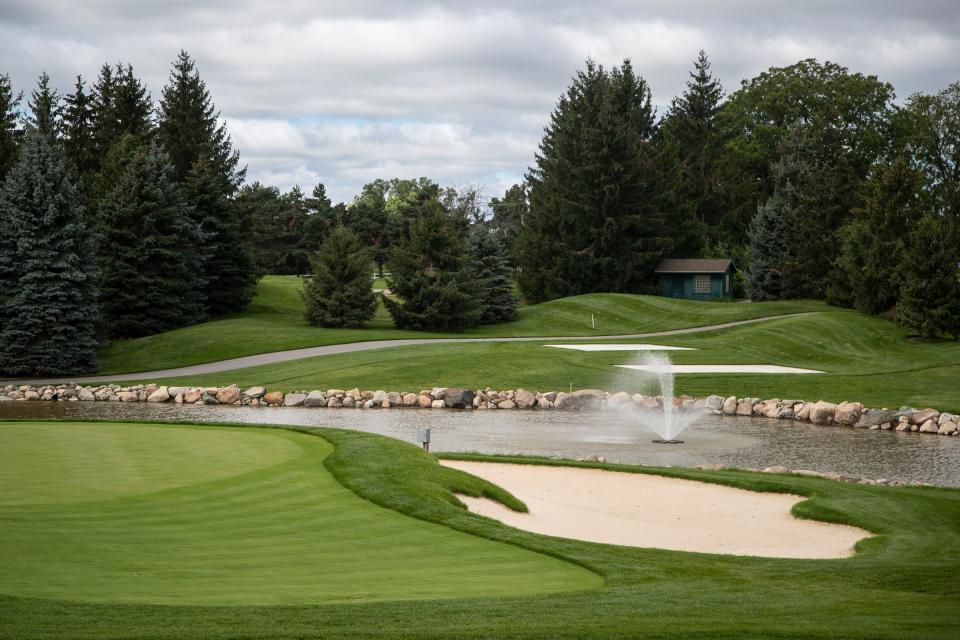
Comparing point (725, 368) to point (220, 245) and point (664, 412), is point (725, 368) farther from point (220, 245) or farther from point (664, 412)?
point (220, 245)

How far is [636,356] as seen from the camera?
3272cm

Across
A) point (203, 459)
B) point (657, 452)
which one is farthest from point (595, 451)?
point (203, 459)

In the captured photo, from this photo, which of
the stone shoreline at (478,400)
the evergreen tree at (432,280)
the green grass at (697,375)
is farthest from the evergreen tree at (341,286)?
the stone shoreline at (478,400)

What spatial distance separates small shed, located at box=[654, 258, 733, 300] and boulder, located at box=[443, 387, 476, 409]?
113 ft

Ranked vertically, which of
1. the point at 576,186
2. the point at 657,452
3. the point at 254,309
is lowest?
the point at 657,452

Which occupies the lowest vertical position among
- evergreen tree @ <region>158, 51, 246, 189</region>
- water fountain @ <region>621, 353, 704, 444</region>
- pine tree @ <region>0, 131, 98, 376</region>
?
water fountain @ <region>621, 353, 704, 444</region>

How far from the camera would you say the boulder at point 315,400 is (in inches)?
1066

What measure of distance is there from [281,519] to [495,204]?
288 feet

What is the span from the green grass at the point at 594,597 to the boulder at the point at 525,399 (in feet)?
48.5

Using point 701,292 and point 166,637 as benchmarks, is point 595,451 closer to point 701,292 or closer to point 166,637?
point 166,637

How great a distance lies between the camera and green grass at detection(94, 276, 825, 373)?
3656 cm

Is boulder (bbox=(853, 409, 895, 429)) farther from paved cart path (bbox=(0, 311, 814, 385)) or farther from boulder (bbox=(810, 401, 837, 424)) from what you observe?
paved cart path (bbox=(0, 311, 814, 385))

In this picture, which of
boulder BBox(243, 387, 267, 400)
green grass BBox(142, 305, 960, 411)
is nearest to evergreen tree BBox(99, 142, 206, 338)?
green grass BBox(142, 305, 960, 411)

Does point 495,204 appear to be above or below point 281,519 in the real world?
above
